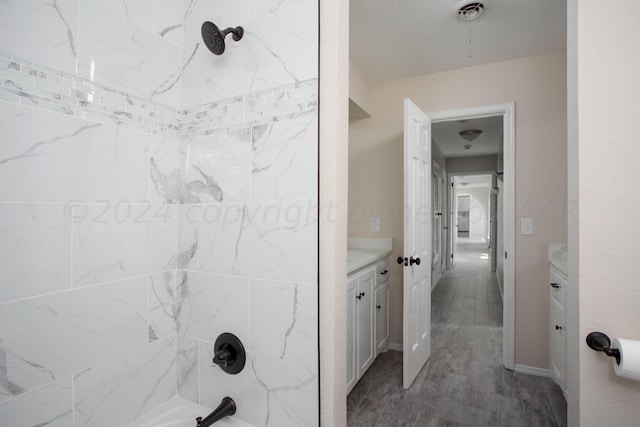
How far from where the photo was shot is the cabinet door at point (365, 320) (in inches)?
79.5

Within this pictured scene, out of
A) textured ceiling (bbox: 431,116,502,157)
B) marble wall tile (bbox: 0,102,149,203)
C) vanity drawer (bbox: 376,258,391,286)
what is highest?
textured ceiling (bbox: 431,116,502,157)

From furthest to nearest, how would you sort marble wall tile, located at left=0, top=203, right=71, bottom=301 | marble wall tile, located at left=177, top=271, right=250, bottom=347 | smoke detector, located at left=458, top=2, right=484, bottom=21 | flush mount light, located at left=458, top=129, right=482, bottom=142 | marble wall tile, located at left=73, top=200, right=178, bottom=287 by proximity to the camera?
1. flush mount light, located at left=458, top=129, right=482, bottom=142
2. smoke detector, located at left=458, top=2, right=484, bottom=21
3. marble wall tile, located at left=177, top=271, right=250, bottom=347
4. marble wall tile, located at left=73, top=200, right=178, bottom=287
5. marble wall tile, located at left=0, top=203, right=71, bottom=301

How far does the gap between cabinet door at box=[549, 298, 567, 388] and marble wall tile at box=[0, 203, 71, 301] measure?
257 centimetres

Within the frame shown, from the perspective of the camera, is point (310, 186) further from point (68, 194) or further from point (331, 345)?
point (68, 194)

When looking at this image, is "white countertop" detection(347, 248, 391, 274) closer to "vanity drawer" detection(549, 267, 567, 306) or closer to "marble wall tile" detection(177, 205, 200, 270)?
"marble wall tile" detection(177, 205, 200, 270)

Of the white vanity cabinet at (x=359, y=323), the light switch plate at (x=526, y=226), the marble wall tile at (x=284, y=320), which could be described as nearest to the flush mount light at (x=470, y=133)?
the light switch plate at (x=526, y=226)

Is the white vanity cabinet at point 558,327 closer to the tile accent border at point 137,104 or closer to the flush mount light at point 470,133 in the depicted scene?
the tile accent border at point 137,104

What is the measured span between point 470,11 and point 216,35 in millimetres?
1667

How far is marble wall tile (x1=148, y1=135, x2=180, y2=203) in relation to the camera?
124 cm

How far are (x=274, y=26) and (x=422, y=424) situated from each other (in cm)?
223

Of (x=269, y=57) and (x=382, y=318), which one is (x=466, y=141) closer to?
(x=382, y=318)

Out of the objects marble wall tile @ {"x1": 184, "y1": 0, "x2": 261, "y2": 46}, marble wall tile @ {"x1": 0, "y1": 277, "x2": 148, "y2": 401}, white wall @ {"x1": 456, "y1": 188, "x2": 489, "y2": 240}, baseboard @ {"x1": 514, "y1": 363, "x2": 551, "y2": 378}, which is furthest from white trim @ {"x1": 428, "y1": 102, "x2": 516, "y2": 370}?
white wall @ {"x1": 456, "y1": 188, "x2": 489, "y2": 240}

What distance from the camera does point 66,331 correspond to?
98 centimetres

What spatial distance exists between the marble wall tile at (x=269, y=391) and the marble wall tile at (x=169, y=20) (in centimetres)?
136
